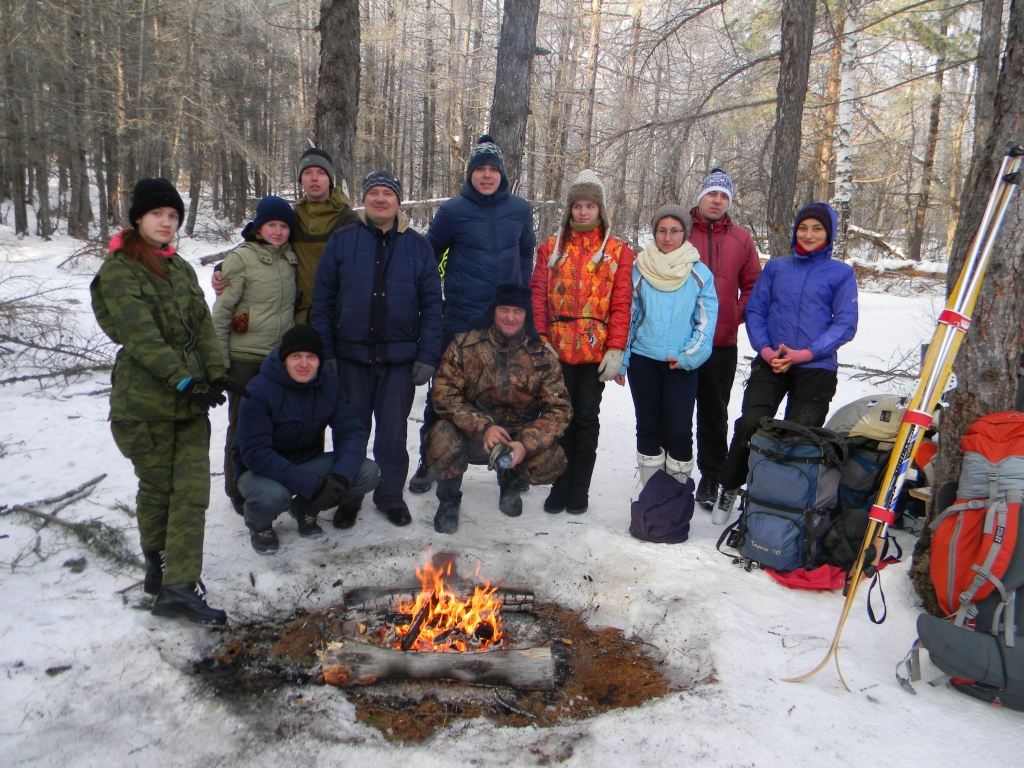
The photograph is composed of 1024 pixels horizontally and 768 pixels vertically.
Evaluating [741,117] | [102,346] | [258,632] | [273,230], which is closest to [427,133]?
[741,117]

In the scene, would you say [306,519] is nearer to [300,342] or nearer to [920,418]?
[300,342]

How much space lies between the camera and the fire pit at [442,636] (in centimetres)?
289

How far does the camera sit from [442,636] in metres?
3.17

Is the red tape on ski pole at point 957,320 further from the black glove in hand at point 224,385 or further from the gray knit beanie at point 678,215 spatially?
the black glove in hand at point 224,385

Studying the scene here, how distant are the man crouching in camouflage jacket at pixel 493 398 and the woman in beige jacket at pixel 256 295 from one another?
111 cm

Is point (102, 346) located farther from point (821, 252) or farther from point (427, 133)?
point (427, 133)

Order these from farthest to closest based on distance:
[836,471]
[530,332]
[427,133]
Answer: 1. [427,133]
2. [530,332]
3. [836,471]

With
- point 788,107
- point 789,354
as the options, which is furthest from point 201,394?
point 788,107

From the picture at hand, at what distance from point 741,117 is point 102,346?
14.0 m

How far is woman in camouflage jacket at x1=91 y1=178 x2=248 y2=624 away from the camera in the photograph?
9.91 ft

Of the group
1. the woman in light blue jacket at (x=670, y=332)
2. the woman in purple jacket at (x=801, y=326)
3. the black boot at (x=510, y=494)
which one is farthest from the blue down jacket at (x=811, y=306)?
the black boot at (x=510, y=494)

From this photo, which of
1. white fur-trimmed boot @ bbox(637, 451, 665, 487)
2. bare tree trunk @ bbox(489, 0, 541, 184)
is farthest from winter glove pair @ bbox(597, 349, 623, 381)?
bare tree trunk @ bbox(489, 0, 541, 184)

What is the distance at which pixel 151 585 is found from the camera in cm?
331

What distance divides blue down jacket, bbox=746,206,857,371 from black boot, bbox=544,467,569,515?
1.56 metres
